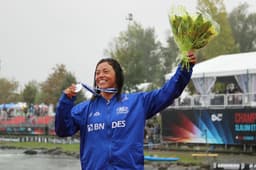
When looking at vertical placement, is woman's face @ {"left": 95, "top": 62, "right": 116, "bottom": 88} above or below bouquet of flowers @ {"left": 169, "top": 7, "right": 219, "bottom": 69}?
below

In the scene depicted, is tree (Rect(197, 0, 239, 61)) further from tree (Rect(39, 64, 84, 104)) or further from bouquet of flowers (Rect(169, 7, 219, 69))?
bouquet of flowers (Rect(169, 7, 219, 69))

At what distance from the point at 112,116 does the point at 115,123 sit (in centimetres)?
6

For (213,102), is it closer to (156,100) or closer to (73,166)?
(73,166)

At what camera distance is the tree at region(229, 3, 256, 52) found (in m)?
67.8

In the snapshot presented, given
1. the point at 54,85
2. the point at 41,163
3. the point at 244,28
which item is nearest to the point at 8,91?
the point at 54,85

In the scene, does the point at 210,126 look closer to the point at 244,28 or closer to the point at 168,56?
the point at 244,28

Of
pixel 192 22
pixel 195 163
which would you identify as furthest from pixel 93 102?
pixel 195 163

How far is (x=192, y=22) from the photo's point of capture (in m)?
4.28

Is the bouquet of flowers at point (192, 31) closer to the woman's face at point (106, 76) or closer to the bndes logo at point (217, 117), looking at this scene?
the woman's face at point (106, 76)

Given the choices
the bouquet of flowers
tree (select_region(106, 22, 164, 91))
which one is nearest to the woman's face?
the bouquet of flowers

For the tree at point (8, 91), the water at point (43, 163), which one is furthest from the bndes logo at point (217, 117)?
the tree at point (8, 91)

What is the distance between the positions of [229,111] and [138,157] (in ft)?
77.0

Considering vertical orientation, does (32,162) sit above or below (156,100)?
below

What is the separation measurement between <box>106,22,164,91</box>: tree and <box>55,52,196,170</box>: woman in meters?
40.6
